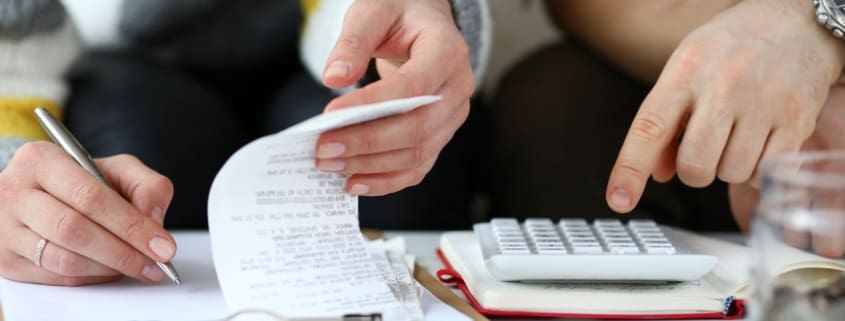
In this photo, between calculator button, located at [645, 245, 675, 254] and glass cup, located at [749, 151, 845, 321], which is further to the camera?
calculator button, located at [645, 245, 675, 254]

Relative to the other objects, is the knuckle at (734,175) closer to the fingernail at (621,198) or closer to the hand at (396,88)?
the fingernail at (621,198)

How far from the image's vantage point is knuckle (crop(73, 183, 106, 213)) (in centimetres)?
56

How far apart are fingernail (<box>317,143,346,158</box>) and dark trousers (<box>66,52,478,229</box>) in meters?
0.35

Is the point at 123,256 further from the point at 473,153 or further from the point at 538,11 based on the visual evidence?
the point at 538,11

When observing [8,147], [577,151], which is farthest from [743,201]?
[8,147]

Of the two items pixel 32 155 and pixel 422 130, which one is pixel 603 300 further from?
pixel 32 155

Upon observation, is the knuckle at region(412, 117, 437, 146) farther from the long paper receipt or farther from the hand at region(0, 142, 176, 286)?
the hand at region(0, 142, 176, 286)

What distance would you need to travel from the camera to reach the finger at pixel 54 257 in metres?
0.57

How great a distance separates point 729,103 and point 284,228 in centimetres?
31

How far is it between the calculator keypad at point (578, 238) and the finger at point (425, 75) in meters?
0.11

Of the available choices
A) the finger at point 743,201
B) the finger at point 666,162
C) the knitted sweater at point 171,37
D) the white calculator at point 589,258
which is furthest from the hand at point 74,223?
the finger at point 743,201

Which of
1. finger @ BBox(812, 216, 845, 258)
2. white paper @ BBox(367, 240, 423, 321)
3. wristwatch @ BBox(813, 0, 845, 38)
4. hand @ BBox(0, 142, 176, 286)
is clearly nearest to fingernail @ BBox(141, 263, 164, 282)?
hand @ BBox(0, 142, 176, 286)

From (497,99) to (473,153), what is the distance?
0.10 meters

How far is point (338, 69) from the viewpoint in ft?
1.70
